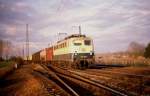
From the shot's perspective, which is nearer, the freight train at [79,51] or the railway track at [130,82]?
the railway track at [130,82]

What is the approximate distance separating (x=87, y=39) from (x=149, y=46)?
76.2ft

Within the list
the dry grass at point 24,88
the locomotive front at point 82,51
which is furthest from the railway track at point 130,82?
the locomotive front at point 82,51

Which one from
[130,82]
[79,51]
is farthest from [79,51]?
[130,82]

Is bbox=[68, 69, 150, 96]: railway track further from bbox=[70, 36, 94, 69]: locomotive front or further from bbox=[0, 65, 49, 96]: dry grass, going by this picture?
bbox=[70, 36, 94, 69]: locomotive front

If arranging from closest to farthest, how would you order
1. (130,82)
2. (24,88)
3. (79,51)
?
(130,82), (24,88), (79,51)

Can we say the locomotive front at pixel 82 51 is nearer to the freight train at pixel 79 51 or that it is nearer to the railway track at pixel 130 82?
the freight train at pixel 79 51

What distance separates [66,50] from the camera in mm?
31188

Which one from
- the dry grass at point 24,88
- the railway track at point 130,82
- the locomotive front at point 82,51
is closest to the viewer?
the railway track at point 130,82

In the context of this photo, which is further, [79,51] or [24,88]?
[79,51]

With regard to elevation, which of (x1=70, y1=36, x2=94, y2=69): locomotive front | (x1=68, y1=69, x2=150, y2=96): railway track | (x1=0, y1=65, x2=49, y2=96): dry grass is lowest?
(x1=0, y1=65, x2=49, y2=96): dry grass

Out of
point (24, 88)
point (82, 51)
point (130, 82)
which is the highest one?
point (82, 51)

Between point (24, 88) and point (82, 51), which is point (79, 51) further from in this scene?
point (24, 88)

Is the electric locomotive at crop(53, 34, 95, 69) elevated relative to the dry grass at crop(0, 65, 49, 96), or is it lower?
elevated

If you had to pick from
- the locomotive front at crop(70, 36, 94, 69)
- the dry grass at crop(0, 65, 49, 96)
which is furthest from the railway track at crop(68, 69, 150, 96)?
the locomotive front at crop(70, 36, 94, 69)
